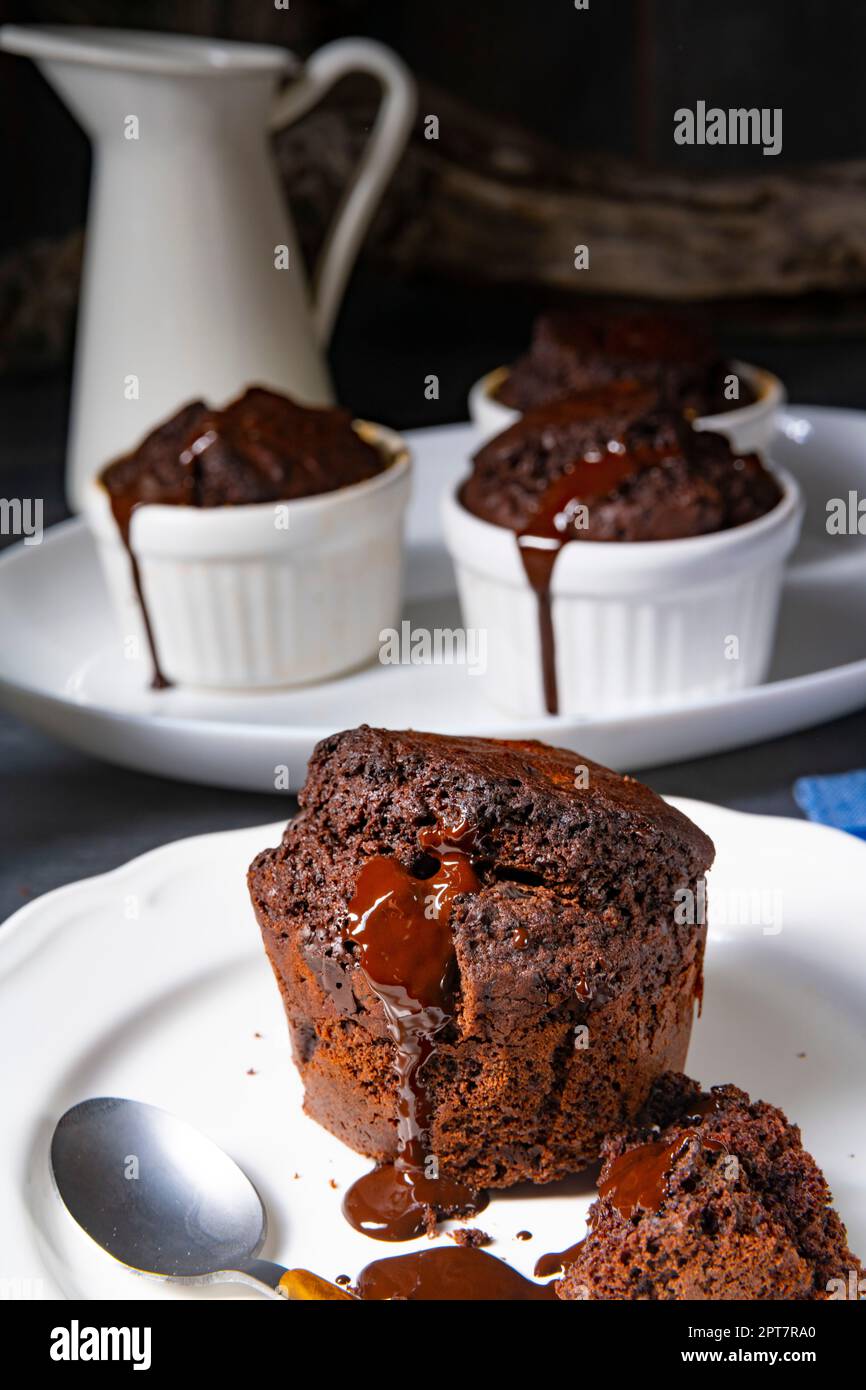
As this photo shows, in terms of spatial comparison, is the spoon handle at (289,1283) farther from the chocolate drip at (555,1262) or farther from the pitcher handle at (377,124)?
the pitcher handle at (377,124)

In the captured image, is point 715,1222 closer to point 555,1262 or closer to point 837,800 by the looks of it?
point 555,1262

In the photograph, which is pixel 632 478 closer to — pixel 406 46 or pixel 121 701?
pixel 121 701

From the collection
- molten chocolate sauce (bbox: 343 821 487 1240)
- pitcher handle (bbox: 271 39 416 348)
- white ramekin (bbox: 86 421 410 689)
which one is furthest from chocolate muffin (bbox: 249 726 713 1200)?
pitcher handle (bbox: 271 39 416 348)

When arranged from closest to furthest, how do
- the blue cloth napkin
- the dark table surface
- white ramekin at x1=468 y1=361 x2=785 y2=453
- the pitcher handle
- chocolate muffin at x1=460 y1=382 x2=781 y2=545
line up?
the blue cloth napkin → the dark table surface → chocolate muffin at x1=460 y1=382 x2=781 y2=545 → white ramekin at x1=468 y1=361 x2=785 y2=453 → the pitcher handle

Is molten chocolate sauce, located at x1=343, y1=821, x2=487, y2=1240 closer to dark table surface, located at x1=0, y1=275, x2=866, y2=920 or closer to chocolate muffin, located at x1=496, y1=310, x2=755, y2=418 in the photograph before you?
dark table surface, located at x1=0, y1=275, x2=866, y2=920

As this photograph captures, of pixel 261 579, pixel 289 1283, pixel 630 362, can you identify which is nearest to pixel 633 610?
pixel 261 579

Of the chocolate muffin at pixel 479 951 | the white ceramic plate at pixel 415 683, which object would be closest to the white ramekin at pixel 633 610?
the white ceramic plate at pixel 415 683
